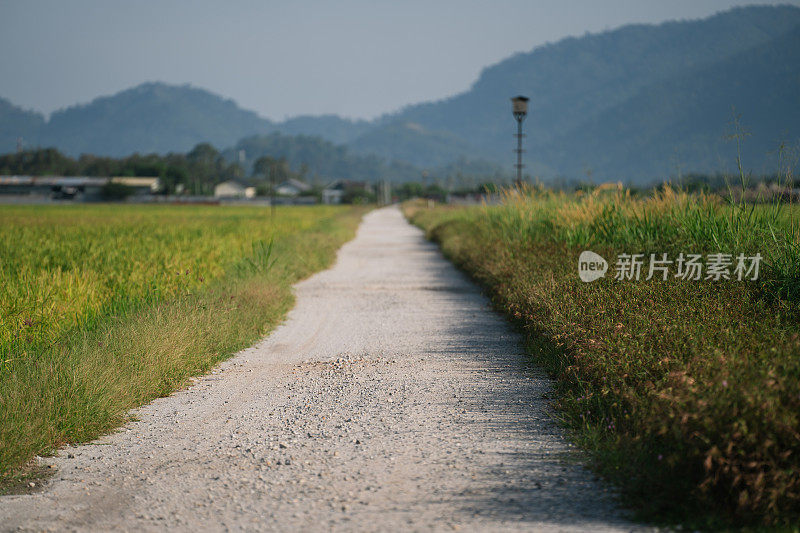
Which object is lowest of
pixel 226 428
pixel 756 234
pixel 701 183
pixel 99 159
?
pixel 226 428

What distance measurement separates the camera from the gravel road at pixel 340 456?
12.7 feet

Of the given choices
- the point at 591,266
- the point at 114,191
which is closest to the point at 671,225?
the point at 591,266

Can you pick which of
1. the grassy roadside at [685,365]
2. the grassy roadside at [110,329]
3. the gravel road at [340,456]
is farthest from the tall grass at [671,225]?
the grassy roadside at [110,329]

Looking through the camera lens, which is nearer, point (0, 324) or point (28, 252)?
point (0, 324)

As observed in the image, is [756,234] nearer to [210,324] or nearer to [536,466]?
[536,466]

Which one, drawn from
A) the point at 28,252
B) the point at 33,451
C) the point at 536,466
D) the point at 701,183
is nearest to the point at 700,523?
the point at 536,466

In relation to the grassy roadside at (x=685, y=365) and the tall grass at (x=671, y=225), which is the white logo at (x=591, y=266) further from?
the tall grass at (x=671, y=225)

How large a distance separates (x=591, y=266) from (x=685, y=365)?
520 cm

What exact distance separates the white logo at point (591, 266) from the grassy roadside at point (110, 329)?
4818 mm

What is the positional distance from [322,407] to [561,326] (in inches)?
110

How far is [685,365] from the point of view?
16.0ft

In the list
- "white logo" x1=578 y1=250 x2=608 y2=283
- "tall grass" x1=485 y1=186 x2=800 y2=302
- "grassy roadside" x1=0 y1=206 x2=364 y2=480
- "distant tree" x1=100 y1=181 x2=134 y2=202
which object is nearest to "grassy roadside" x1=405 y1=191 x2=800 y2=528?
"tall grass" x1=485 y1=186 x2=800 y2=302

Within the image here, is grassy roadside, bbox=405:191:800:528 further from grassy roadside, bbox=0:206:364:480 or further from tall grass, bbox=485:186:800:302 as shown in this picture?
grassy roadside, bbox=0:206:364:480

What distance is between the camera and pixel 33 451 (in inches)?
187
